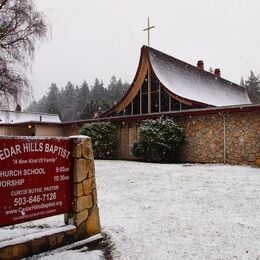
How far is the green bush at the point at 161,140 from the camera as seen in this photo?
13469 millimetres

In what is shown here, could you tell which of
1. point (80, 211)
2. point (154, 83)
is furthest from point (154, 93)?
point (80, 211)

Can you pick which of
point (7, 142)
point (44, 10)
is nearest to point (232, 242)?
point (7, 142)

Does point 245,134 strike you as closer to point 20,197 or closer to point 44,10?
point 44,10

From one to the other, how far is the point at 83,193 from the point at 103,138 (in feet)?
40.6

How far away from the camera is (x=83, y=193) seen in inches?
157

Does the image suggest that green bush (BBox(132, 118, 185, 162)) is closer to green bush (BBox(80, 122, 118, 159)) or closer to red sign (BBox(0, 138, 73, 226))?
green bush (BBox(80, 122, 118, 159))

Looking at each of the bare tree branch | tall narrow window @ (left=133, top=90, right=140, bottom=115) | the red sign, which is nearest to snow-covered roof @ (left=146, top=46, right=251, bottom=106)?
tall narrow window @ (left=133, top=90, right=140, bottom=115)

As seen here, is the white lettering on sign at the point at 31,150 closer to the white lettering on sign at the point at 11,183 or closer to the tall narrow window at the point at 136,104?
the white lettering on sign at the point at 11,183

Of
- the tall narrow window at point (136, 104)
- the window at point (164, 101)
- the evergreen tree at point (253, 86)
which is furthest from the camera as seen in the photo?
the evergreen tree at point (253, 86)

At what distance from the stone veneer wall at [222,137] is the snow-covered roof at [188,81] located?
10.7ft

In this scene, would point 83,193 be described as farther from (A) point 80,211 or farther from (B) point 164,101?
(B) point 164,101

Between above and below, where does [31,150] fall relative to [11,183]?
above

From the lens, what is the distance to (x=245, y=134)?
12.2 metres

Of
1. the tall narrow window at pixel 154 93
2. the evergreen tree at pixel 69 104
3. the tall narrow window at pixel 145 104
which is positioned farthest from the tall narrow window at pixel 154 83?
the evergreen tree at pixel 69 104
